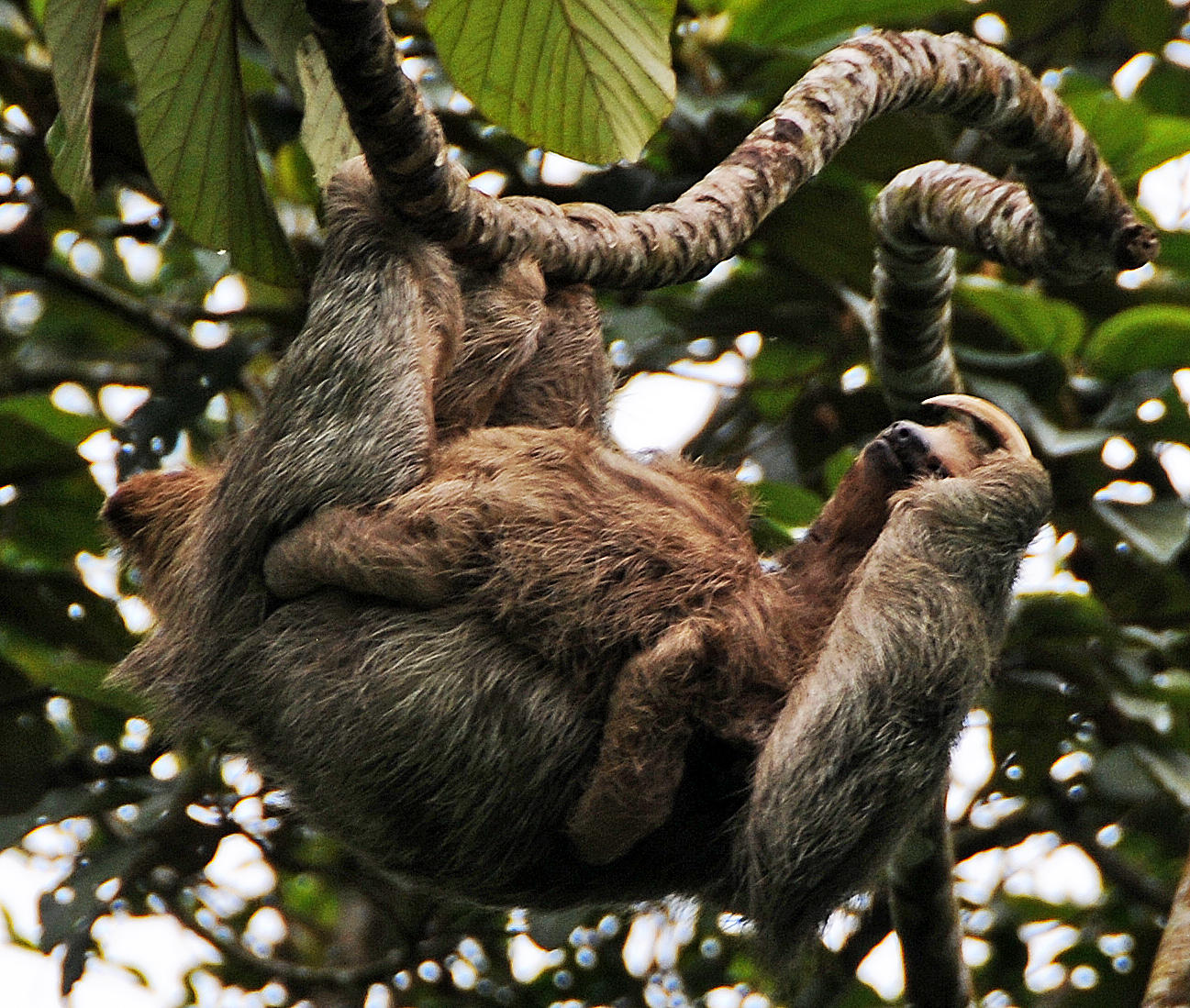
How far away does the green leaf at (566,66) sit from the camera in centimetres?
354

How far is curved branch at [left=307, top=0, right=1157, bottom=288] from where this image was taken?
267cm

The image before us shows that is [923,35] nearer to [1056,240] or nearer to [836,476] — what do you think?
[1056,240]

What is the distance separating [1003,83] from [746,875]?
2.18 m

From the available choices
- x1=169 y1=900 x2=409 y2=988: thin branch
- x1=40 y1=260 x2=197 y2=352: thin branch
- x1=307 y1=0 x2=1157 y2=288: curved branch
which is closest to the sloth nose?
x1=307 y1=0 x2=1157 y2=288: curved branch

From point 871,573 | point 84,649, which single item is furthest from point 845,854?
point 84,649

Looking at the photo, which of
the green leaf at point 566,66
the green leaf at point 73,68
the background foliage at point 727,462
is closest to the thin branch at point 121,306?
the background foliage at point 727,462

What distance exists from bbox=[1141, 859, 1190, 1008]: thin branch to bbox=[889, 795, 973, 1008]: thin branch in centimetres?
80

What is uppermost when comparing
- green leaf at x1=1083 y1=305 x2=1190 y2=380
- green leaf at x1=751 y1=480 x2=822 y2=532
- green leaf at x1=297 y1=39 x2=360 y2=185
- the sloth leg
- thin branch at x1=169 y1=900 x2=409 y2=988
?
green leaf at x1=297 y1=39 x2=360 y2=185

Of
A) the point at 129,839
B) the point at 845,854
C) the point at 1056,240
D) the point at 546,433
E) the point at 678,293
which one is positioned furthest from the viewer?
the point at 678,293

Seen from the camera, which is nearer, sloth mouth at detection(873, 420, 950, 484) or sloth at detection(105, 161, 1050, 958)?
sloth at detection(105, 161, 1050, 958)

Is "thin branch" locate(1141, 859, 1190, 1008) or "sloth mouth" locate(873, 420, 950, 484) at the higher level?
"sloth mouth" locate(873, 420, 950, 484)

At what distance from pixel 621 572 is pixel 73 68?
1.71 metres

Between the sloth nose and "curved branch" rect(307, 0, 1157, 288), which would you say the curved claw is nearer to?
the sloth nose

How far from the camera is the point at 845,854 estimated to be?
343cm
